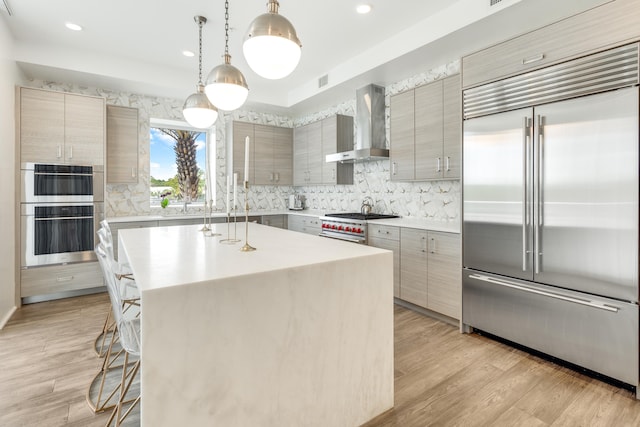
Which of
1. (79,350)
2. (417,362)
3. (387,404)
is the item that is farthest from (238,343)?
(79,350)

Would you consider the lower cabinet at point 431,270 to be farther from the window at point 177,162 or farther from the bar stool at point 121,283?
the window at point 177,162

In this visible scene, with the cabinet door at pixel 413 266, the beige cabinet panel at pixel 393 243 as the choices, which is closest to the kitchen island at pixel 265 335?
the cabinet door at pixel 413 266

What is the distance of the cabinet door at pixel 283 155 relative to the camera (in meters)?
5.58

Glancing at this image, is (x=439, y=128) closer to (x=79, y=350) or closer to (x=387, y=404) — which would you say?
(x=387, y=404)

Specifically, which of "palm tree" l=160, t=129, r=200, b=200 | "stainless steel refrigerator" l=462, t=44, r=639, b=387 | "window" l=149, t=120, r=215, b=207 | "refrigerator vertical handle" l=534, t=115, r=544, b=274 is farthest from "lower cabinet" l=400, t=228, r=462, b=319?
"palm tree" l=160, t=129, r=200, b=200

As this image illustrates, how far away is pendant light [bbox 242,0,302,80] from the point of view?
Answer: 165 centimetres

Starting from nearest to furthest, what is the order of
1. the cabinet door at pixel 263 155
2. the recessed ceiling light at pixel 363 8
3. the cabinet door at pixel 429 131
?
the recessed ceiling light at pixel 363 8
the cabinet door at pixel 429 131
the cabinet door at pixel 263 155

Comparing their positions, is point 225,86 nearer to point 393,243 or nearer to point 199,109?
point 199,109

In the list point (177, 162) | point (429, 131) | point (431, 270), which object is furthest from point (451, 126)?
point (177, 162)

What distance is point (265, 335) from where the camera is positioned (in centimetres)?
139

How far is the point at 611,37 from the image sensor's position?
1.99m

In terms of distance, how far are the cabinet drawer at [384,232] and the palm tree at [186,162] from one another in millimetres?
3078

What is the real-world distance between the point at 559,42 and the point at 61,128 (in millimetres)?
4879

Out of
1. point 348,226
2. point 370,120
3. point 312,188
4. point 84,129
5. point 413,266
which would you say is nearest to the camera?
point 413,266
